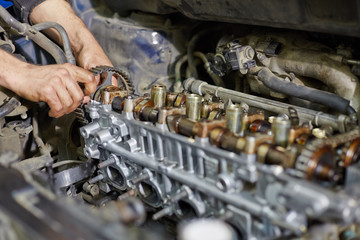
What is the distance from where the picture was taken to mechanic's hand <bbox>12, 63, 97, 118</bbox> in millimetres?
1687

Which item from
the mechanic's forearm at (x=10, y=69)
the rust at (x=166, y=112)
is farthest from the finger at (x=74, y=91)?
the rust at (x=166, y=112)

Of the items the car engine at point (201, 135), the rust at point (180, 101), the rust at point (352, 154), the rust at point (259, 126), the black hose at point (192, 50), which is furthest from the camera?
the black hose at point (192, 50)

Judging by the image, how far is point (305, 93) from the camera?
1.50m

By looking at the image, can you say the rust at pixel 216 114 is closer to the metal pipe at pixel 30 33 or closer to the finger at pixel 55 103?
the finger at pixel 55 103

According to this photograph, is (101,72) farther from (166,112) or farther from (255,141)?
(255,141)

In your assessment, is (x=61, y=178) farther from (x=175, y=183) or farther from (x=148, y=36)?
(x=148, y=36)

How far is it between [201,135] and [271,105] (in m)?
0.42

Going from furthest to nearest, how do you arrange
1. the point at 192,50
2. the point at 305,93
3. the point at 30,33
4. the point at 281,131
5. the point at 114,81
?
the point at 192,50 → the point at 114,81 → the point at 30,33 → the point at 305,93 → the point at 281,131

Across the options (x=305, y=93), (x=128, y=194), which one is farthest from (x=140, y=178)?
(x=305, y=93)

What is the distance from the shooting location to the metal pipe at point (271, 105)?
1.36 m

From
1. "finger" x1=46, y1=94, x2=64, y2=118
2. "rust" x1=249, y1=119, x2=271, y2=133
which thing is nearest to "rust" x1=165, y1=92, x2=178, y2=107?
"rust" x1=249, y1=119, x2=271, y2=133

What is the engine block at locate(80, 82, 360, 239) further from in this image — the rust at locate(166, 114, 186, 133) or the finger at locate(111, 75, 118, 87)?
the finger at locate(111, 75, 118, 87)

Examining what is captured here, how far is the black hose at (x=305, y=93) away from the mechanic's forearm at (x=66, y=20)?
91 centimetres

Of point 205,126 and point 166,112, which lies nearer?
point 205,126
